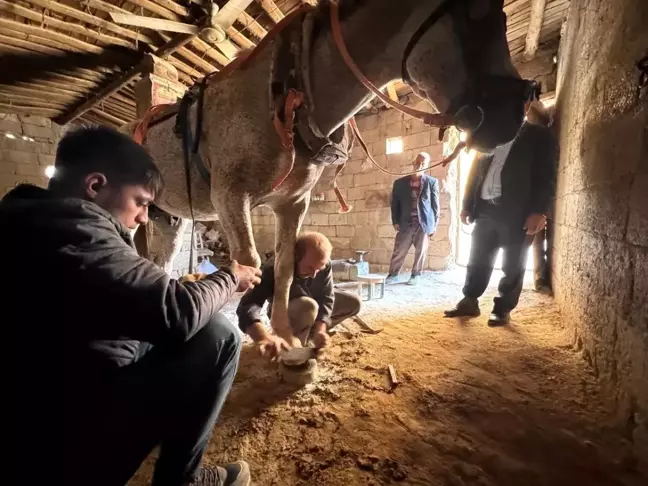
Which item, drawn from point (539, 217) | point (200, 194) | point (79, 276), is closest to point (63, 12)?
point (200, 194)

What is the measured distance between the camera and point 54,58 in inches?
158

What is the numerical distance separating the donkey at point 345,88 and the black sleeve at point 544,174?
147 centimetres

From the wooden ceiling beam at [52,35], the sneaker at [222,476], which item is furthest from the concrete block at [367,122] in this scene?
the sneaker at [222,476]

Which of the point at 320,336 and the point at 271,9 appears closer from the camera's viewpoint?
the point at 320,336

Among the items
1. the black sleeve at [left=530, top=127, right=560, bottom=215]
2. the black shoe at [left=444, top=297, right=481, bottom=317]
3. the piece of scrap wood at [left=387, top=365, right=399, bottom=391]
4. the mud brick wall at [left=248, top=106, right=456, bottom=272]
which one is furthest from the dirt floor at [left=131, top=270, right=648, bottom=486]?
the mud brick wall at [left=248, top=106, right=456, bottom=272]

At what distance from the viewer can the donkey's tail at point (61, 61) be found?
3949 millimetres

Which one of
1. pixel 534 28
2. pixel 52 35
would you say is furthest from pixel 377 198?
pixel 52 35

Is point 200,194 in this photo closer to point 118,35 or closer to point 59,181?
point 59,181

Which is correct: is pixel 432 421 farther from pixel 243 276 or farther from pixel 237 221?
pixel 237 221

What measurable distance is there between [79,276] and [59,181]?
0.37m

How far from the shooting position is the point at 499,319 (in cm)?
254

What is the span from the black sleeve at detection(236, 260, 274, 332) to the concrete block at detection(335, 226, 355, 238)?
4.87 metres

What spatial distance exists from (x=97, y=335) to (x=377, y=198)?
619cm

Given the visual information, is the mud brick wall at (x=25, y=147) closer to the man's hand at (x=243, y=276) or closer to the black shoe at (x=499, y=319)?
the man's hand at (x=243, y=276)
